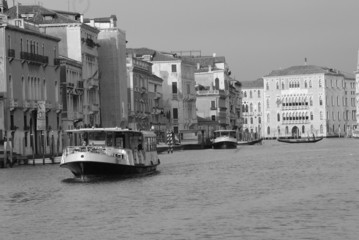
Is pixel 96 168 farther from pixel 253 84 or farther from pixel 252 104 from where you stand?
pixel 253 84

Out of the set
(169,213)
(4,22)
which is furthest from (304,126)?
(169,213)

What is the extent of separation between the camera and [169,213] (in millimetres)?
30312

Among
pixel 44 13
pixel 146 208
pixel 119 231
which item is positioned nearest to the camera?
pixel 119 231

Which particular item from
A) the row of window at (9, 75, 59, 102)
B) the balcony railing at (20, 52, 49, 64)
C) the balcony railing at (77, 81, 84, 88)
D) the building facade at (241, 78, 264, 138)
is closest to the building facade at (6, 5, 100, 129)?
the balcony railing at (77, 81, 84, 88)

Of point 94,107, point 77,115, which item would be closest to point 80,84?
point 77,115

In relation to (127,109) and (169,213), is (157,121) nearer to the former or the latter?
(127,109)

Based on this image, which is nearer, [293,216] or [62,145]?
[293,216]

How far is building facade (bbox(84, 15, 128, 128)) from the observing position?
89125 millimetres

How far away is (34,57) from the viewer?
70.1 m

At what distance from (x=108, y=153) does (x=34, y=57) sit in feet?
91.0

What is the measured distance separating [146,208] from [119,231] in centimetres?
504

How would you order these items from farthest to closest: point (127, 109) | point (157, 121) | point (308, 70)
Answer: point (308, 70) < point (157, 121) < point (127, 109)

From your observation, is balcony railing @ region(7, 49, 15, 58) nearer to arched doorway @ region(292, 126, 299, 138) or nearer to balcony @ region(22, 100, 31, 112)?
balcony @ region(22, 100, 31, 112)

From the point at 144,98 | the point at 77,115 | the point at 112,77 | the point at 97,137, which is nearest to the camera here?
the point at 97,137
